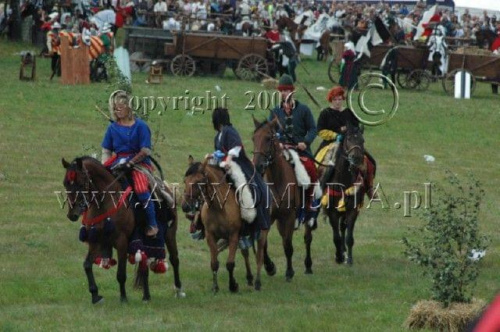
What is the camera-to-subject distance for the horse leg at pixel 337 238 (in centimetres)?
1499

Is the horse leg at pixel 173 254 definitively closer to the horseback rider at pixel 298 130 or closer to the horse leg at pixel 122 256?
the horse leg at pixel 122 256

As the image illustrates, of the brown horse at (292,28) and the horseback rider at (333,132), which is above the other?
the horseback rider at (333,132)

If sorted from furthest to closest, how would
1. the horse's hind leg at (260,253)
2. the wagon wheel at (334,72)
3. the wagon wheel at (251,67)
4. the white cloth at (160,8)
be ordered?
the white cloth at (160,8) < the wagon wheel at (334,72) < the wagon wheel at (251,67) < the horse's hind leg at (260,253)

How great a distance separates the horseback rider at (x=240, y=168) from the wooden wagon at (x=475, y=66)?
25.5 m

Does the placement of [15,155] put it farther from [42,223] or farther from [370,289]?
[370,289]

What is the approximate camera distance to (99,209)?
11.5 m

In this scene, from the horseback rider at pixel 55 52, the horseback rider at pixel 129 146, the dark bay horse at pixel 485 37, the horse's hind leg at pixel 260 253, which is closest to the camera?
the horseback rider at pixel 129 146

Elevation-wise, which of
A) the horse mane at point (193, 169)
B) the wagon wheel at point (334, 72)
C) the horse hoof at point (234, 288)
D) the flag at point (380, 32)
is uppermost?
the horse mane at point (193, 169)

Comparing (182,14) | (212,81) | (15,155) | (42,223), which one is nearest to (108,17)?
(182,14)

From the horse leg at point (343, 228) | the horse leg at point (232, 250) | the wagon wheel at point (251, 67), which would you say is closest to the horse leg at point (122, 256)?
the horse leg at point (232, 250)

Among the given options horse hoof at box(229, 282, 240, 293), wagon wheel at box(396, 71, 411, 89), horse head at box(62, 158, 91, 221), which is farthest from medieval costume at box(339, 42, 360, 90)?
horse head at box(62, 158, 91, 221)

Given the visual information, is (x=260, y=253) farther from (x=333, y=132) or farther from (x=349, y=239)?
(x=333, y=132)

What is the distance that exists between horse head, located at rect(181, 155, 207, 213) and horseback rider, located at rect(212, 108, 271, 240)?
640mm

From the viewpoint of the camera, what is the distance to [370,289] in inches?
521
